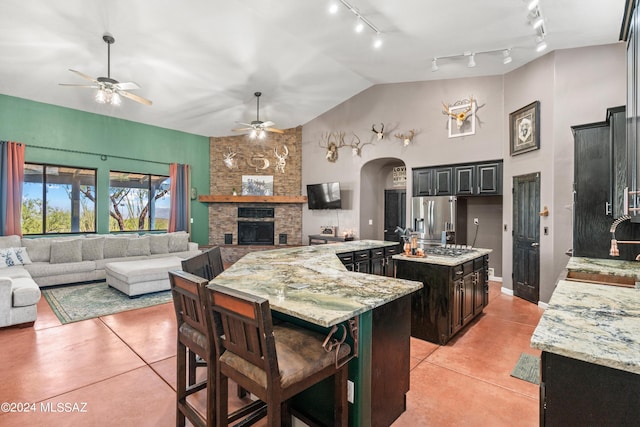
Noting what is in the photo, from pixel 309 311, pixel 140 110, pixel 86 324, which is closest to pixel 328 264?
pixel 309 311

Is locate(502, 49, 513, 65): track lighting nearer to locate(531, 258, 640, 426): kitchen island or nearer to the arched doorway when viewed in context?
the arched doorway

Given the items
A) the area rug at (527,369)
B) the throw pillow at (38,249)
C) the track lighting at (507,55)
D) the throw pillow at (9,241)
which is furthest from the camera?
the throw pillow at (38,249)

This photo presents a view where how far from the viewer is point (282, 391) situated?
135 cm

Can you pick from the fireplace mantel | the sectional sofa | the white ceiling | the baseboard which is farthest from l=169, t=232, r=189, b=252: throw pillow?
the baseboard

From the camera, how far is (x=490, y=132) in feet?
18.1

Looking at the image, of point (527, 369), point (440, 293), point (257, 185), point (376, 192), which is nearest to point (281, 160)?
point (257, 185)

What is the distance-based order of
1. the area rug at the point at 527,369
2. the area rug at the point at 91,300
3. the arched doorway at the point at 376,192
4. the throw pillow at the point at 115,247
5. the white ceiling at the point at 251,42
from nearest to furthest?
the area rug at the point at 527,369 → the white ceiling at the point at 251,42 → the area rug at the point at 91,300 → the throw pillow at the point at 115,247 → the arched doorway at the point at 376,192

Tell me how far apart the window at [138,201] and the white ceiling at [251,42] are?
1559mm

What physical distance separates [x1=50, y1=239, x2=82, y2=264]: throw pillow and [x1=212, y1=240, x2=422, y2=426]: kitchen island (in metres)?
5.07

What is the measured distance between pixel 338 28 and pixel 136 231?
6.49 metres

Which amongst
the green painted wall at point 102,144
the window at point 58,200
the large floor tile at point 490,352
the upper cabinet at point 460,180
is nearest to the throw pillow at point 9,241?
the window at point 58,200

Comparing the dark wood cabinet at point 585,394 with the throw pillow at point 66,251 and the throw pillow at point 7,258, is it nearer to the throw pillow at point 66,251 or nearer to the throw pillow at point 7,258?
the throw pillow at point 66,251

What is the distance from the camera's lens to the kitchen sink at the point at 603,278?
8.06 ft

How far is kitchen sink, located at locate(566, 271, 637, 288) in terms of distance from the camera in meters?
2.46
